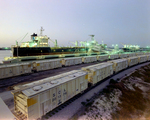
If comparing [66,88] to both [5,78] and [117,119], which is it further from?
[5,78]

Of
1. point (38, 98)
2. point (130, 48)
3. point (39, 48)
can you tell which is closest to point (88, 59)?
point (39, 48)

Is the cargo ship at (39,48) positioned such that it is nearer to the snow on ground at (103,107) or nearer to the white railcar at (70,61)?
the white railcar at (70,61)

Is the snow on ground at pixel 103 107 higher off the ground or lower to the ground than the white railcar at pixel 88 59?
lower

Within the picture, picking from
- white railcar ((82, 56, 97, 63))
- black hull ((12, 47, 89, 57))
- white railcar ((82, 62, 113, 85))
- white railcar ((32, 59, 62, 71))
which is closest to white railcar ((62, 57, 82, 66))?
white railcar ((82, 56, 97, 63))

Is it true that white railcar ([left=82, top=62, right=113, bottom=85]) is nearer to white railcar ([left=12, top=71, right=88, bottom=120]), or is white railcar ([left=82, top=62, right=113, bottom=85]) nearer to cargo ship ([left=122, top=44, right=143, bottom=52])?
white railcar ([left=12, top=71, right=88, bottom=120])

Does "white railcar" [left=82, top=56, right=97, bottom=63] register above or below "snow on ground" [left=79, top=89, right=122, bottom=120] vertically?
above

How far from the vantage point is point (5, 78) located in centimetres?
1839

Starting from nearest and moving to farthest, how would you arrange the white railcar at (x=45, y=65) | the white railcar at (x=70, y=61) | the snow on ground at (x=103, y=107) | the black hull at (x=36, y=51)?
the snow on ground at (x=103, y=107) < the white railcar at (x=45, y=65) < the white railcar at (x=70, y=61) < the black hull at (x=36, y=51)

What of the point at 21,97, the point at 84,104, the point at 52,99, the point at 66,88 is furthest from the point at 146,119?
the point at 21,97

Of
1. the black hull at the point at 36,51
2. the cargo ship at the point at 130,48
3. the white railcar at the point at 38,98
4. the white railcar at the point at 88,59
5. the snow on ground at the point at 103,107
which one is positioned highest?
the cargo ship at the point at 130,48

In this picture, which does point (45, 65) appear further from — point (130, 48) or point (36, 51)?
point (130, 48)

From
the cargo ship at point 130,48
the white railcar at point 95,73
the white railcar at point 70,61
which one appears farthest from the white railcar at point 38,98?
the cargo ship at point 130,48

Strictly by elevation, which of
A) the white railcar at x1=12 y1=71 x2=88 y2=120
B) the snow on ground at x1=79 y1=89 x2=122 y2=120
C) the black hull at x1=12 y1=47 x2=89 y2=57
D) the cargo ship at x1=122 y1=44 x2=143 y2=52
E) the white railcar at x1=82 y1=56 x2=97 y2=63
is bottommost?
the snow on ground at x1=79 y1=89 x2=122 y2=120

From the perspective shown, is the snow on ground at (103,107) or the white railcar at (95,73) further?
the white railcar at (95,73)
